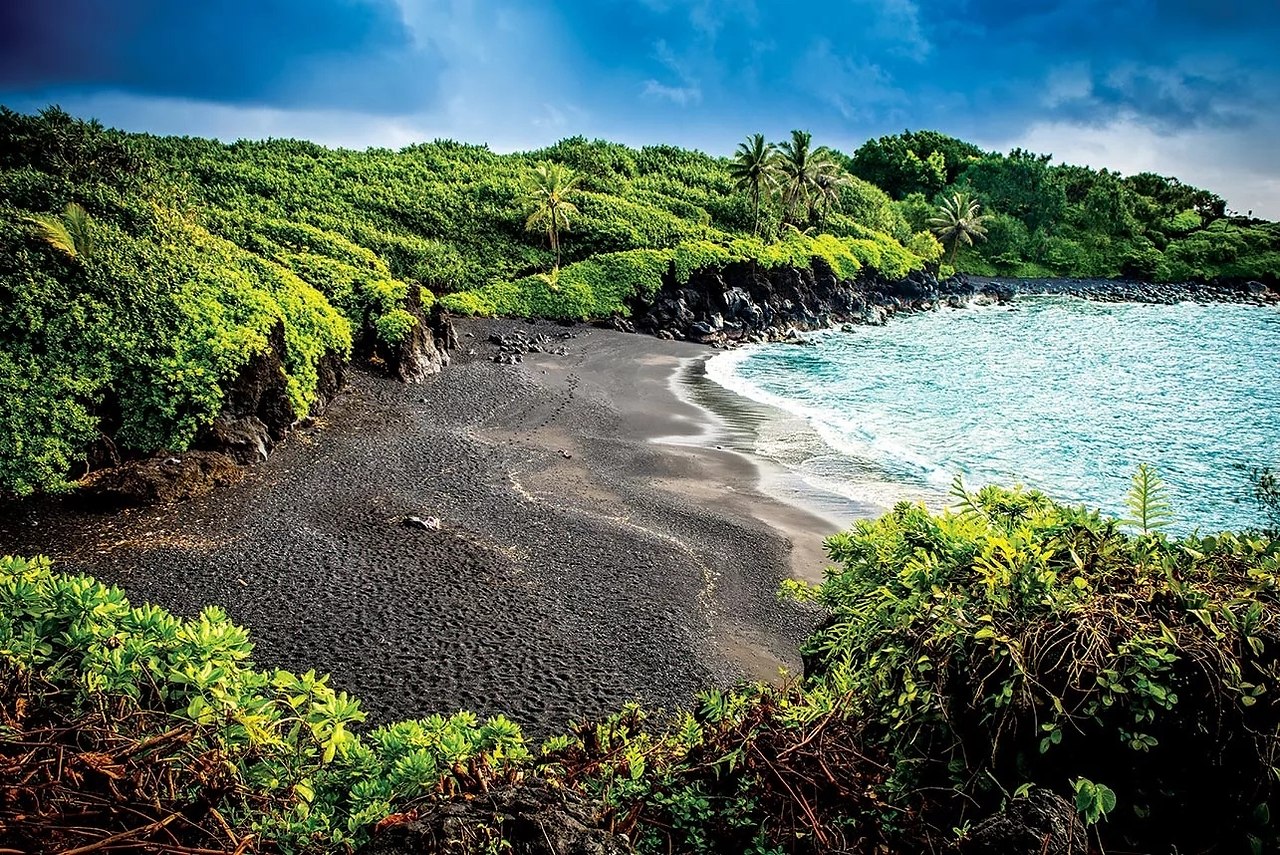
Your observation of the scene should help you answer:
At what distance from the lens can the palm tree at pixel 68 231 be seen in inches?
691

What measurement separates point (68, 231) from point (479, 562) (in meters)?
13.7

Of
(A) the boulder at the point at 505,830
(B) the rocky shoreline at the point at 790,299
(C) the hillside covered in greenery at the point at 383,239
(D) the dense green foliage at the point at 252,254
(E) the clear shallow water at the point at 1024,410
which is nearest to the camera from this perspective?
(A) the boulder at the point at 505,830

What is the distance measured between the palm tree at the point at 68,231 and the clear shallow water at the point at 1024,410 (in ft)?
64.4

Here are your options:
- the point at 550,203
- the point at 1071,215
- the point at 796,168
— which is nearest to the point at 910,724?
the point at 550,203

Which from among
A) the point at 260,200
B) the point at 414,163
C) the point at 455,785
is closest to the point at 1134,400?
the point at 455,785

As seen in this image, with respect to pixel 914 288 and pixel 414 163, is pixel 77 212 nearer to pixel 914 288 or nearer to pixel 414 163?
pixel 414 163

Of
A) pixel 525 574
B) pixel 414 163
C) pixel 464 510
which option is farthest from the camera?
pixel 414 163

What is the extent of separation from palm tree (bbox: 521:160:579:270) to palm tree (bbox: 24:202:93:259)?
29760 mm

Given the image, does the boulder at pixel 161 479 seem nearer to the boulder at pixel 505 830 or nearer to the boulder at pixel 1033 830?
the boulder at pixel 505 830

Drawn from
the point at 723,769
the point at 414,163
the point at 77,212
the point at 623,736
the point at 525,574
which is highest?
the point at 414,163

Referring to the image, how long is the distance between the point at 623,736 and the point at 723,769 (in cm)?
114

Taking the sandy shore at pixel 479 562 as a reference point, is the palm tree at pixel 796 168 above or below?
above

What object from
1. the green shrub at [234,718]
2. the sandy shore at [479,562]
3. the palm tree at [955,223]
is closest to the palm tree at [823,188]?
the palm tree at [955,223]

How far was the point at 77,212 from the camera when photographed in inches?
733
